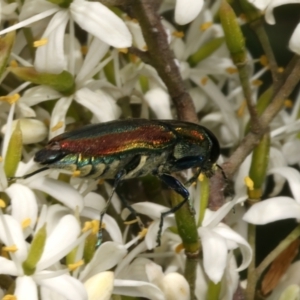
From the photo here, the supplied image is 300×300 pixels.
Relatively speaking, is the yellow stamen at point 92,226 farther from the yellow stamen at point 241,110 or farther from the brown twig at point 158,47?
the yellow stamen at point 241,110

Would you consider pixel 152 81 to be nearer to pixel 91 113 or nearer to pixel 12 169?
pixel 91 113

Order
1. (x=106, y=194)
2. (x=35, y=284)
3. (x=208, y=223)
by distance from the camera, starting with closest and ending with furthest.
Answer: (x=35, y=284)
(x=208, y=223)
(x=106, y=194)

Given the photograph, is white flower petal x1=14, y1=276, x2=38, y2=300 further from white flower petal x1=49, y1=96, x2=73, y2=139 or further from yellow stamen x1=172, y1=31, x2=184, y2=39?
yellow stamen x1=172, y1=31, x2=184, y2=39

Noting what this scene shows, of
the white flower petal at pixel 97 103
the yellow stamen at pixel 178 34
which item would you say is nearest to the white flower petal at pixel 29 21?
the white flower petal at pixel 97 103

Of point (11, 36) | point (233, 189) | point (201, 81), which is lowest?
point (233, 189)

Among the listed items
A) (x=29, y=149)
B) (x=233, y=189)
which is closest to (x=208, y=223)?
(x=233, y=189)

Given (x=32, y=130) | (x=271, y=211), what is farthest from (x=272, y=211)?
(x=32, y=130)
